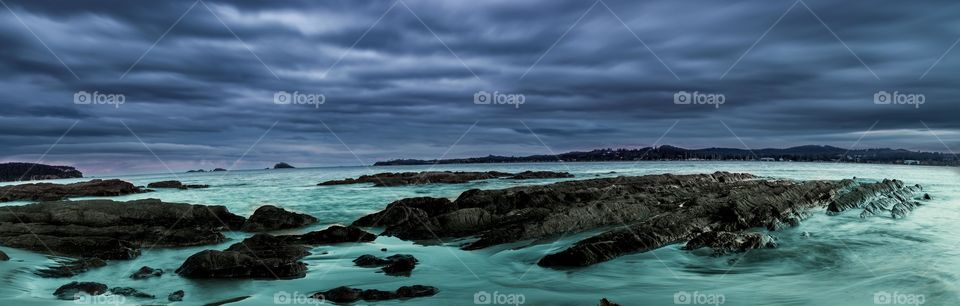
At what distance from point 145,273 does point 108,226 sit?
8.13 m

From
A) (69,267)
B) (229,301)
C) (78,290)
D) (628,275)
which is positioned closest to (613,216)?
(628,275)

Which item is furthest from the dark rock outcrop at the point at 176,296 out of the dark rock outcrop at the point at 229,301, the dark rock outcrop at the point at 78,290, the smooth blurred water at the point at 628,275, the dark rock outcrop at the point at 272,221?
the dark rock outcrop at the point at 272,221

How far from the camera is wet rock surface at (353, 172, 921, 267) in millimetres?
12562

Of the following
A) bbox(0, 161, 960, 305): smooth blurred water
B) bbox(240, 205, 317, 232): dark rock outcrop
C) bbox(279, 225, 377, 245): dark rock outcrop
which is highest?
bbox(240, 205, 317, 232): dark rock outcrop

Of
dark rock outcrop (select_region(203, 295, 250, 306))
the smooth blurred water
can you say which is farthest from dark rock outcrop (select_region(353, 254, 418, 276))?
dark rock outcrop (select_region(203, 295, 250, 306))

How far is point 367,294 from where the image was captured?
9.12 m

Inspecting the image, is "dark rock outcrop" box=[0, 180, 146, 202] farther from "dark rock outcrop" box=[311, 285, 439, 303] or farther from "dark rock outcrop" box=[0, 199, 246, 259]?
"dark rock outcrop" box=[311, 285, 439, 303]

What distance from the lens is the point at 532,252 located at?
12961mm

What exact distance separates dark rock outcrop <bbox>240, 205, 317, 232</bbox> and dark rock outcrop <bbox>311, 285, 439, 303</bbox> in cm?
1142

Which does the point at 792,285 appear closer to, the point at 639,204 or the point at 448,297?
the point at 448,297

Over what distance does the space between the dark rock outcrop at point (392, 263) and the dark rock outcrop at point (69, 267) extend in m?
5.65

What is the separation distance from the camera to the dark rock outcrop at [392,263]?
11430mm

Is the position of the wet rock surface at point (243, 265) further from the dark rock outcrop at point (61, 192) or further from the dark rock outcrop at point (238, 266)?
the dark rock outcrop at point (61, 192)

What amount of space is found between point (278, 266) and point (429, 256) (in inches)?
142
